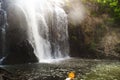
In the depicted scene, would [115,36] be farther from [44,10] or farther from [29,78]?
[29,78]

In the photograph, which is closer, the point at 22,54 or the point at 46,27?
the point at 22,54

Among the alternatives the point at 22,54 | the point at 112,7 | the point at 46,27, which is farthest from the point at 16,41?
the point at 112,7

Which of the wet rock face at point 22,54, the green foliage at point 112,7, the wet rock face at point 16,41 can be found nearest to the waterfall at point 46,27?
the wet rock face at point 16,41

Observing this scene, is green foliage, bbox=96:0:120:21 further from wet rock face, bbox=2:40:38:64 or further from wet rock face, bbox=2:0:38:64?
wet rock face, bbox=2:40:38:64

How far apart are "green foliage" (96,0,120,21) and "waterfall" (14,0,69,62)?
6.59 metres

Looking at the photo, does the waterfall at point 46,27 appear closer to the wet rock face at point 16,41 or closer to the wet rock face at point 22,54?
the wet rock face at point 16,41

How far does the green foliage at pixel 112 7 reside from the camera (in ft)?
135

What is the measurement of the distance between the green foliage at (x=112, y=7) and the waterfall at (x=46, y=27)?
659 cm

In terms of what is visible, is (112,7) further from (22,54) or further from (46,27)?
A: (22,54)

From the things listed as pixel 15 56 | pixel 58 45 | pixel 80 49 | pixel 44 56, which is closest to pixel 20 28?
pixel 15 56

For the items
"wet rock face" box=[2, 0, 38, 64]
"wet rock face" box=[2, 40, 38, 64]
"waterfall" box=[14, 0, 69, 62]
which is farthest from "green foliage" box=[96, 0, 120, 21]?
"wet rock face" box=[2, 40, 38, 64]

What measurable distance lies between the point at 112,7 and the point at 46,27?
11.6 metres

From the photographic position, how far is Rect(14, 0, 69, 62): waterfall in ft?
111

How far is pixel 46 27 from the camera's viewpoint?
36.1m
